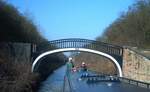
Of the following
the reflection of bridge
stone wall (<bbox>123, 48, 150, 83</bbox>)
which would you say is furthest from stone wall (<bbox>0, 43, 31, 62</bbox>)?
stone wall (<bbox>123, 48, 150, 83</bbox>)

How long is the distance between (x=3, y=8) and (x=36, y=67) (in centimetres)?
566

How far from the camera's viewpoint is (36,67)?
3844 centimetres

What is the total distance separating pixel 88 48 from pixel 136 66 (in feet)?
19.7

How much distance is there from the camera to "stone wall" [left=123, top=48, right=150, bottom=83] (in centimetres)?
3184

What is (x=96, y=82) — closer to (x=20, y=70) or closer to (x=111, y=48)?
(x=20, y=70)

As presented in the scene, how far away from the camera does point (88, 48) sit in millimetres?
38781

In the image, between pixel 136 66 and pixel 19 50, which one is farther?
pixel 19 50

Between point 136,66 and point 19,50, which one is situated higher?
point 19,50

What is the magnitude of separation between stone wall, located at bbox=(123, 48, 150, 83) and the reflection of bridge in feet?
2.31

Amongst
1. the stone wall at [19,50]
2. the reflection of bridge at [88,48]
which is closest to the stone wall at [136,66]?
the reflection of bridge at [88,48]

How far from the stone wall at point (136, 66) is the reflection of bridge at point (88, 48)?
703 mm

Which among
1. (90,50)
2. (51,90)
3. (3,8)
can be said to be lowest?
(51,90)

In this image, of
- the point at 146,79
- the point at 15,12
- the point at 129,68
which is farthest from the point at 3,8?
the point at 146,79

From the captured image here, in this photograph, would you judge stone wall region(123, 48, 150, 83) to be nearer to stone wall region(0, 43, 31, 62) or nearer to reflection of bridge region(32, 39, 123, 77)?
reflection of bridge region(32, 39, 123, 77)
